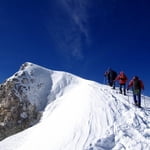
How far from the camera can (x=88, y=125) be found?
1342 centimetres

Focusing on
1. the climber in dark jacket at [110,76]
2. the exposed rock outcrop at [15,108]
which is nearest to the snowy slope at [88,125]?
the exposed rock outcrop at [15,108]

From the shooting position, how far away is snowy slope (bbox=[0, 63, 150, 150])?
1160cm

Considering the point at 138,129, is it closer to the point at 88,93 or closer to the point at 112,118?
the point at 112,118

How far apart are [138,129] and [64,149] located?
12.5 ft

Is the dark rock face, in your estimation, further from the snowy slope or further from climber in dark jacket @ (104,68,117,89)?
climber in dark jacket @ (104,68,117,89)

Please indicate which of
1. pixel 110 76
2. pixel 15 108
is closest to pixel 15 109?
pixel 15 108

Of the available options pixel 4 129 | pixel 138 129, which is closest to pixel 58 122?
pixel 138 129

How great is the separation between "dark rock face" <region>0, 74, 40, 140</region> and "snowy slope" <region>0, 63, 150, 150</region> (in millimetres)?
686

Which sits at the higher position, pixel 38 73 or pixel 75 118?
pixel 38 73

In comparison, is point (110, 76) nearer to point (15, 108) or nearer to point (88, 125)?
point (15, 108)

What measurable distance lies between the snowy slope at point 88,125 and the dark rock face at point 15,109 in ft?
2.25

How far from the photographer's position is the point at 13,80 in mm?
21984

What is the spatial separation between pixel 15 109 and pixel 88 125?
9054 millimetres

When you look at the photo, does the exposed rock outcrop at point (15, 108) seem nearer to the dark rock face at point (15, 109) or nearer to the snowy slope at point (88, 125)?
the dark rock face at point (15, 109)
